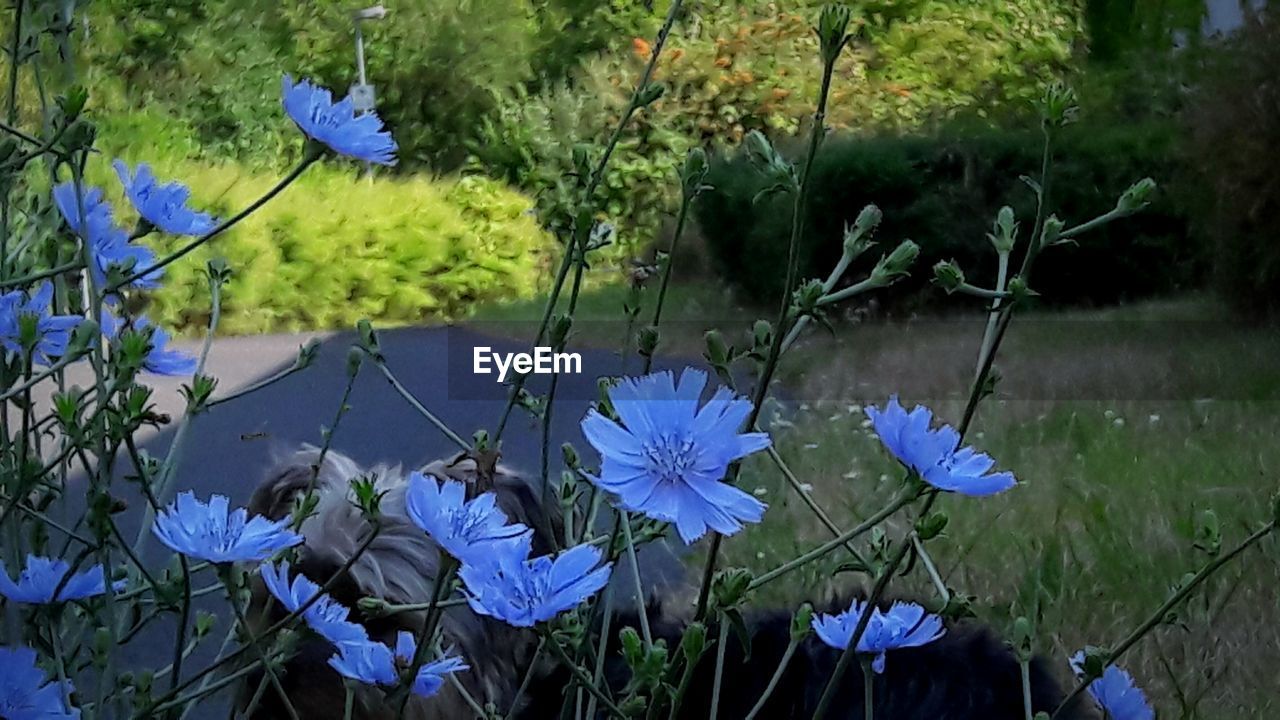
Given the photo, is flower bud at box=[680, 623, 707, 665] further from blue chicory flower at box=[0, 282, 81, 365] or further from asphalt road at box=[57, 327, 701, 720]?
asphalt road at box=[57, 327, 701, 720]

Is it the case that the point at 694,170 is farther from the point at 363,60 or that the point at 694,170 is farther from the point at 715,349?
the point at 363,60

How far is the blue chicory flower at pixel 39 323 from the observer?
1.62ft

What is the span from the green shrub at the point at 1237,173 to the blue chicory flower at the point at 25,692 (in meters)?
1.03

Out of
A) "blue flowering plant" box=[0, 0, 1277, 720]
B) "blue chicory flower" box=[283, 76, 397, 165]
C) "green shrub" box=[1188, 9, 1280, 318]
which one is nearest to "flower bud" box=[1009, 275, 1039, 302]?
"blue flowering plant" box=[0, 0, 1277, 720]

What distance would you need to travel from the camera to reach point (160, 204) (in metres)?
0.52

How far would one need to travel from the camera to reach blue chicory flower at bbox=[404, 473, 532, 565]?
355 millimetres

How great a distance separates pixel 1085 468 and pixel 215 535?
1.02m

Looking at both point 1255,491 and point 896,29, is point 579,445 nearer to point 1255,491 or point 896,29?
point 896,29

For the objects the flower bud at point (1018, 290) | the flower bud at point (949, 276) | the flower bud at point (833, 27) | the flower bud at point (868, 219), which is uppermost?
the flower bud at point (833, 27)

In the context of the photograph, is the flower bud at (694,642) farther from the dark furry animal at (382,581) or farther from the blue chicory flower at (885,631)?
the dark furry animal at (382,581)

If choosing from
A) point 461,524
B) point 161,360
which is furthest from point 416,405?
point 461,524

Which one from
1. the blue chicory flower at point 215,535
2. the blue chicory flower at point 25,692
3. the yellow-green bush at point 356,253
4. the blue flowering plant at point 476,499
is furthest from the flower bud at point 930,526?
the yellow-green bush at point 356,253

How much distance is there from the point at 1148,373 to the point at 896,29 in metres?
0.41

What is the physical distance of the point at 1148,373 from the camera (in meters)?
1.17
